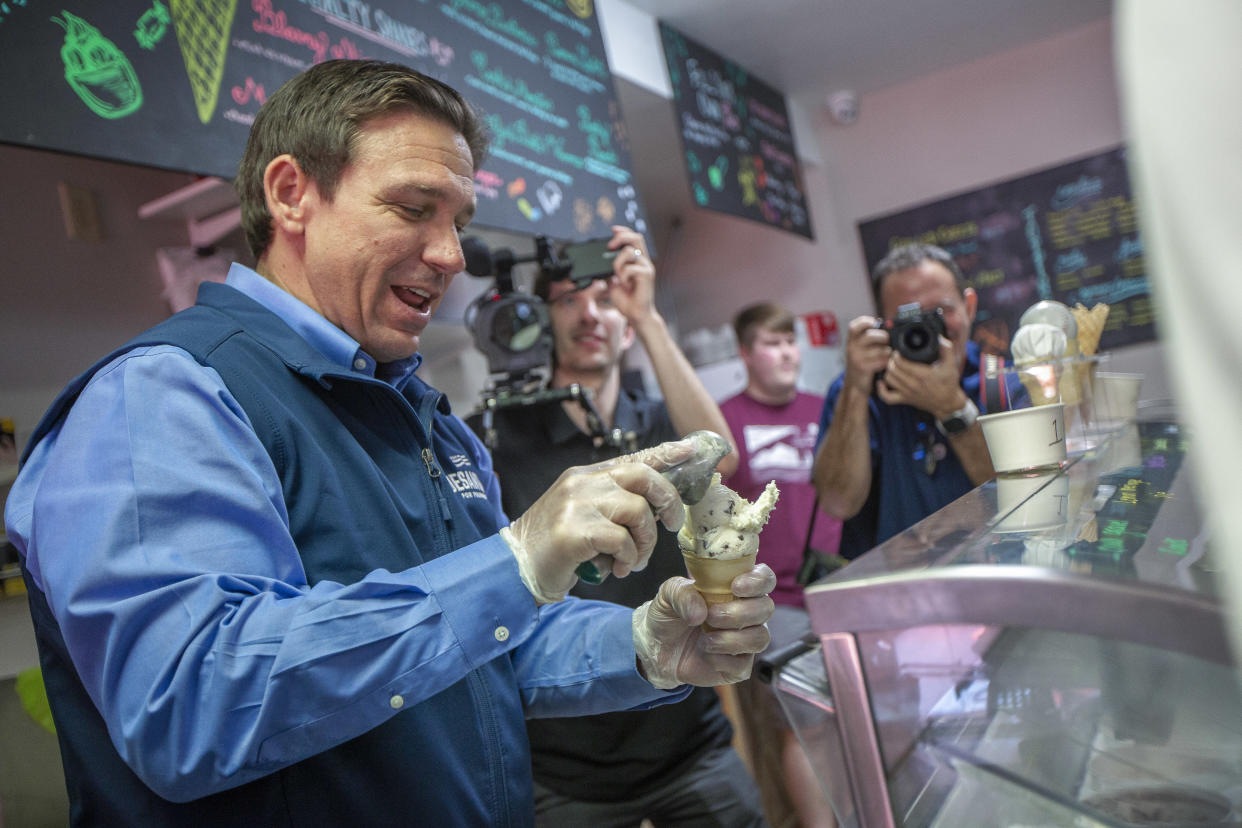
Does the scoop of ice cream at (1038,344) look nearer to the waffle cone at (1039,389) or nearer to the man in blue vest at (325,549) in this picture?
the waffle cone at (1039,389)

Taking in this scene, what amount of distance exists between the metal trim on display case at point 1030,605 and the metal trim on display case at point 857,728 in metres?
0.03

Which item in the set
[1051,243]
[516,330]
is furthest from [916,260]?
[1051,243]

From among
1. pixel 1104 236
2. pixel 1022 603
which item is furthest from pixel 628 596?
pixel 1104 236

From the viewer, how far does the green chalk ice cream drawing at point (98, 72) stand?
158cm

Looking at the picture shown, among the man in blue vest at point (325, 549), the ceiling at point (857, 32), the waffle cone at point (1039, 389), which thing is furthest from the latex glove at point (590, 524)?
the ceiling at point (857, 32)

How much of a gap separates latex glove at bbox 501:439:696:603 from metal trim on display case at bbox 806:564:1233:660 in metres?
0.19

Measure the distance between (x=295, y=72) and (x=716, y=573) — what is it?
1647mm

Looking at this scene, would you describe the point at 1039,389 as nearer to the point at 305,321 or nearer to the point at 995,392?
the point at 995,392

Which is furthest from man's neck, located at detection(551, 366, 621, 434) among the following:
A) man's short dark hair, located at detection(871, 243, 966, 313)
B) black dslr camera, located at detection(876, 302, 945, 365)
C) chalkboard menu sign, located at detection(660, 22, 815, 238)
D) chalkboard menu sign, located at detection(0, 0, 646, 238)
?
chalkboard menu sign, located at detection(660, 22, 815, 238)

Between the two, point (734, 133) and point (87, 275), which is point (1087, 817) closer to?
point (87, 275)

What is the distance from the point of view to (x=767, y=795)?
2928 mm

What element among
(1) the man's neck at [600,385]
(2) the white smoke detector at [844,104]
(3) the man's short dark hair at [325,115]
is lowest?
(1) the man's neck at [600,385]

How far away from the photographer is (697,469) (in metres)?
0.99

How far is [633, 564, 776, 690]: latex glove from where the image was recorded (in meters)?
1.07
